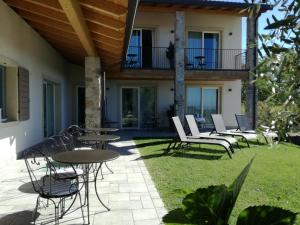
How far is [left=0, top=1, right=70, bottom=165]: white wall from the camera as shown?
22.1ft

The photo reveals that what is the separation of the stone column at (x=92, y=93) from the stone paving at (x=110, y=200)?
12.0ft

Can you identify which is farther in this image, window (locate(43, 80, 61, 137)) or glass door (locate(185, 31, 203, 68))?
glass door (locate(185, 31, 203, 68))

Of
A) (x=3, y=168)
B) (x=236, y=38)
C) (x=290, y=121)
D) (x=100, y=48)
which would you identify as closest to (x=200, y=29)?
(x=236, y=38)

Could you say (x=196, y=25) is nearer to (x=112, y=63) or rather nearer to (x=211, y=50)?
(x=211, y=50)

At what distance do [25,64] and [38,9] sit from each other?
2091 mm

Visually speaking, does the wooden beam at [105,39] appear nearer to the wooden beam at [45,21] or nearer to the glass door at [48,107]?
the wooden beam at [45,21]

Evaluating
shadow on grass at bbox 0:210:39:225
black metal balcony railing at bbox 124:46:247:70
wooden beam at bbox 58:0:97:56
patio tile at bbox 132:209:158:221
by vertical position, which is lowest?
patio tile at bbox 132:209:158:221

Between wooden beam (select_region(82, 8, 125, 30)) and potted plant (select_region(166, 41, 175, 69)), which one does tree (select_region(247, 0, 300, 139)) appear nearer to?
wooden beam (select_region(82, 8, 125, 30))

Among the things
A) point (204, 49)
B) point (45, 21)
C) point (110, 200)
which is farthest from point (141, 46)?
point (110, 200)

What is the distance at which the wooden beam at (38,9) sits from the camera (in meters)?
6.37

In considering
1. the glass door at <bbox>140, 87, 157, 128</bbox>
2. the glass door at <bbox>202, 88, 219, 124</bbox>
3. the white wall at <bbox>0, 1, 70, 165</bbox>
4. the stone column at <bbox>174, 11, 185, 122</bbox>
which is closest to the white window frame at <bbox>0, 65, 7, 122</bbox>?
the white wall at <bbox>0, 1, 70, 165</bbox>

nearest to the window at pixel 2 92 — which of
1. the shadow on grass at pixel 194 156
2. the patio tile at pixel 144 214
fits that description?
the shadow on grass at pixel 194 156

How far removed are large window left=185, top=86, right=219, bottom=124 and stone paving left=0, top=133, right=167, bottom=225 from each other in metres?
10.7

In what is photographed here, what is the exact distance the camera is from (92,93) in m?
10.1
